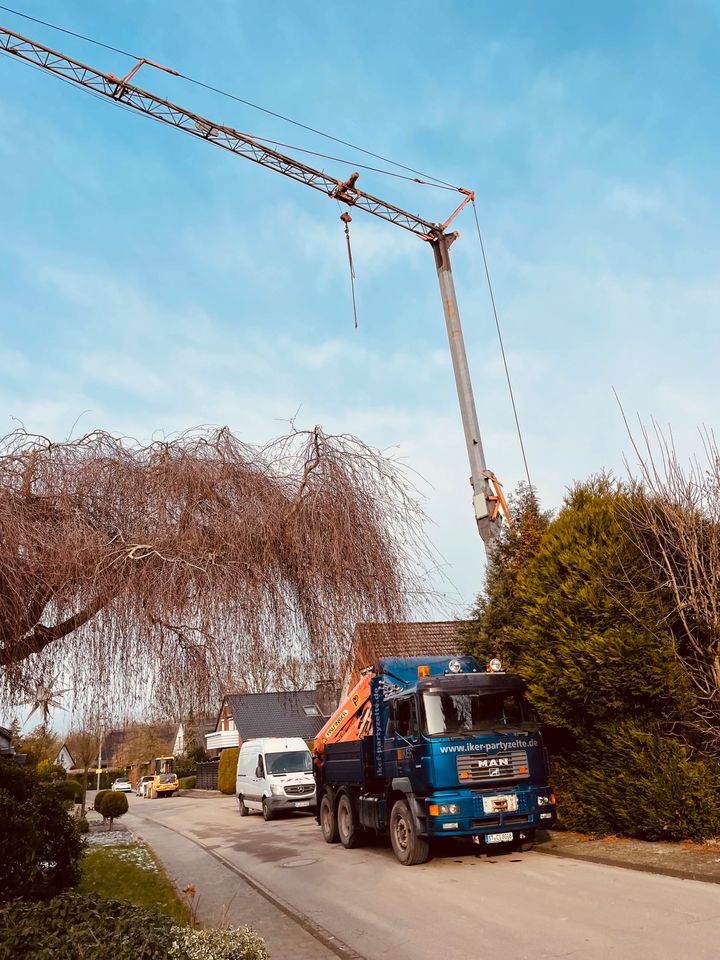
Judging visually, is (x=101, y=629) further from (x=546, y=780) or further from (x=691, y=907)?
(x=546, y=780)

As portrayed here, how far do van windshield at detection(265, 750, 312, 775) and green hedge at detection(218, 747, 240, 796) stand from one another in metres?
17.7

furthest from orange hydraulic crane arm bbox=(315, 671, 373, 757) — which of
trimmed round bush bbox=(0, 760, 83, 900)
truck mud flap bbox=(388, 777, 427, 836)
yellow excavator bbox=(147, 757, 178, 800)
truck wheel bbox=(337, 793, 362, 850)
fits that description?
yellow excavator bbox=(147, 757, 178, 800)

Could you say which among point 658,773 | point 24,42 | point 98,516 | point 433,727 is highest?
point 24,42

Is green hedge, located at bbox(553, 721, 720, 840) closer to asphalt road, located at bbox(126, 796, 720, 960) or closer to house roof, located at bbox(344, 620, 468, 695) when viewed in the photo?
asphalt road, located at bbox(126, 796, 720, 960)

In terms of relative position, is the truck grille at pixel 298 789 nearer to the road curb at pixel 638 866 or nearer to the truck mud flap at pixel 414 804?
the truck mud flap at pixel 414 804

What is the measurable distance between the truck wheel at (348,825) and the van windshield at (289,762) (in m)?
11.5

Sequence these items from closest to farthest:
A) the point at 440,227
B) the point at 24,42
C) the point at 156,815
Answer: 1. the point at 24,42
2. the point at 440,227
3. the point at 156,815

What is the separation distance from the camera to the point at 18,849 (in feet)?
22.7

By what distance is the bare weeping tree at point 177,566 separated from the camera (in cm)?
477

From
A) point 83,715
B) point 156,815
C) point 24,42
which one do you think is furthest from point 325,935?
point 156,815

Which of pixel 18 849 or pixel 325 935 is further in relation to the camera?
pixel 325 935

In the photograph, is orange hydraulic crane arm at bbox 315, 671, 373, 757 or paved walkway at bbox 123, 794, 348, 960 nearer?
paved walkway at bbox 123, 794, 348, 960

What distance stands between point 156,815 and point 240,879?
22618 mm

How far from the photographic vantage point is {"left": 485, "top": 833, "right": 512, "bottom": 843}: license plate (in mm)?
11188
